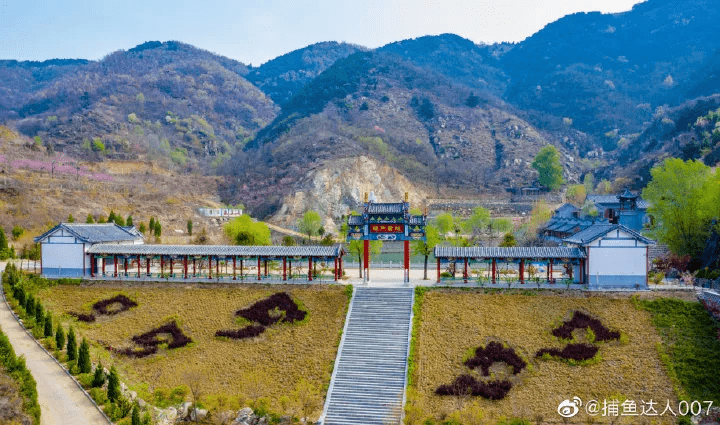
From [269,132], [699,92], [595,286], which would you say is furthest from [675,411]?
[699,92]

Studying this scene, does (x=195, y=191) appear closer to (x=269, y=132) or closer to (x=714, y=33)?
(x=269, y=132)

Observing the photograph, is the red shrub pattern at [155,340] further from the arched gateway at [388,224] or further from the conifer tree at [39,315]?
the arched gateway at [388,224]

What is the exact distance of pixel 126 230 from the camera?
46969 mm

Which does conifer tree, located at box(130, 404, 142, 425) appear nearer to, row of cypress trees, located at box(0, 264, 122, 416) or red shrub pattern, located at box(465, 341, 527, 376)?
row of cypress trees, located at box(0, 264, 122, 416)

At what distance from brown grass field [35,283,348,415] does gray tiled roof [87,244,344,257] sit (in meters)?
2.42

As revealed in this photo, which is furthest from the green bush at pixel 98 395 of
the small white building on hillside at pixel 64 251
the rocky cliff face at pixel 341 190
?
the rocky cliff face at pixel 341 190

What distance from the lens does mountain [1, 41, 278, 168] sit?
114 metres

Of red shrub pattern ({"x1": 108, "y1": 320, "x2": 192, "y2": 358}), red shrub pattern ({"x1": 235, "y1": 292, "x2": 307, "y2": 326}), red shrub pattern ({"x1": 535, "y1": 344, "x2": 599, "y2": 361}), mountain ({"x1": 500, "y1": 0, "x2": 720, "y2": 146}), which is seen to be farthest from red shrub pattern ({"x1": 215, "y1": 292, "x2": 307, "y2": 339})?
mountain ({"x1": 500, "y1": 0, "x2": 720, "y2": 146})

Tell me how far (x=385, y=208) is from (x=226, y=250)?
37.7 feet

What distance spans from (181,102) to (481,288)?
470 ft

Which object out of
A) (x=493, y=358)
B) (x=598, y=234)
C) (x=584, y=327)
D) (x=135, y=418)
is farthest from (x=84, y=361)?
(x=598, y=234)

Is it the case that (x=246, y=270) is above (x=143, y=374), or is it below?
above

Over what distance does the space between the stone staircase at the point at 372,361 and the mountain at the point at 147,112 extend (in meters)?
83.0

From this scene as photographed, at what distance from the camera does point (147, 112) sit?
14612cm
